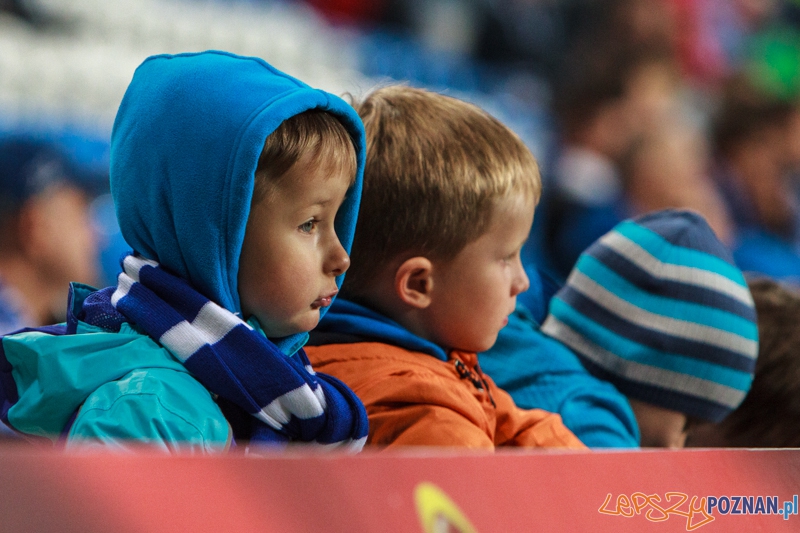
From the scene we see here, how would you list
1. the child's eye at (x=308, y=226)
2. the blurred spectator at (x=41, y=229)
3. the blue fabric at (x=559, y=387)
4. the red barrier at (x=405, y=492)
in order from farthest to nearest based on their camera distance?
the blurred spectator at (x=41, y=229), the blue fabric at (x=559, y=387), the child's eye at (x=308, y=226), the red barrier at (x=405, y=492)

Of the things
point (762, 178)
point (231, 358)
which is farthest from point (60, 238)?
point (762, 178)

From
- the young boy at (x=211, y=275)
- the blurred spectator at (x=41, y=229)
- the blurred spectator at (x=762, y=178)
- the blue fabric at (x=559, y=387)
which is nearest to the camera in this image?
the young boy at (x=211, y=275)

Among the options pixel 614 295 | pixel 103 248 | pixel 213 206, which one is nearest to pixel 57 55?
pixel 103 248

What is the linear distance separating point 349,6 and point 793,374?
284 cm

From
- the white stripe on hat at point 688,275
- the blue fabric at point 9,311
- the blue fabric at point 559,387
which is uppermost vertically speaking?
the white stripe on hat at point 688,275

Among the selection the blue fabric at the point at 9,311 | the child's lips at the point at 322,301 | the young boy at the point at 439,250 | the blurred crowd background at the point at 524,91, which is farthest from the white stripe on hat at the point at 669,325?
the blurred crowd background at the point at 524,91

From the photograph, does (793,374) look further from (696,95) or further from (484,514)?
(696,95)

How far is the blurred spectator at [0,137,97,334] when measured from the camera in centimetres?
265

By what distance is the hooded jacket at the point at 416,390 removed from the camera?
2.97 ft

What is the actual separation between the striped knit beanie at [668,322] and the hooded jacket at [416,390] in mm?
219

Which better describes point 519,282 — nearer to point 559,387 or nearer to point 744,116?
point 559,387

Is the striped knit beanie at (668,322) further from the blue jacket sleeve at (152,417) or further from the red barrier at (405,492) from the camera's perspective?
the blue jacket sleeve at (152,417)

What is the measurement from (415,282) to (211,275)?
12.7 inches

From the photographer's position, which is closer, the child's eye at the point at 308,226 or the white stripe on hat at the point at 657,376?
the child's eye at the point at 308,226
